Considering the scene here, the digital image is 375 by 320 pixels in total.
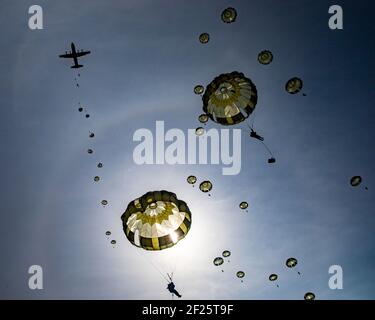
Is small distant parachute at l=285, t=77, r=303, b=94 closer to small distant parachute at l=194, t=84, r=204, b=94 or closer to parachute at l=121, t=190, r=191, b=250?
small distant parachute at l=194, t=84, r=204, b=94

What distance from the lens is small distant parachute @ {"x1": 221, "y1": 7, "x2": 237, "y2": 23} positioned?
13664 mm

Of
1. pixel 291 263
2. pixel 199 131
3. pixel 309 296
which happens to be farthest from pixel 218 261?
pixel 199 131

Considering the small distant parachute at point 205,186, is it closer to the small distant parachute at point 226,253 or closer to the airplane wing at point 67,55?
the small distant parachute at point 226,253

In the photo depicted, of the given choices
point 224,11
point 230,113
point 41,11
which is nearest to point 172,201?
point 230,113

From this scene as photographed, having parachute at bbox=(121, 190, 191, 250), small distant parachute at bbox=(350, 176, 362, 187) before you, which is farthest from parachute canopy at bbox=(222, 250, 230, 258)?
small distant parachute at bbox=(350, 176, 362, 187)

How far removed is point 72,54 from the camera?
1463 cm

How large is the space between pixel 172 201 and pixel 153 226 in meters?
1.36

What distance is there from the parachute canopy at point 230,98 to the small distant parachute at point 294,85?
1.43 m

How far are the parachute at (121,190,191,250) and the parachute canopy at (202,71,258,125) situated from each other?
3.99m

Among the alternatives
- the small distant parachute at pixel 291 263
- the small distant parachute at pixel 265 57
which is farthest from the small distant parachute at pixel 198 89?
the small distant parachute at pixel 291 263

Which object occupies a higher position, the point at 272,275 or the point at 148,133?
the point at 148,133

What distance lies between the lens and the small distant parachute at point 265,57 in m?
14.1

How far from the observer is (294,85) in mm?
14328
